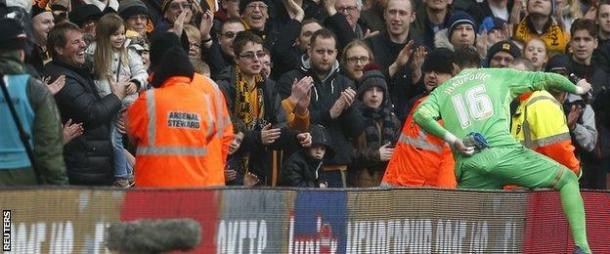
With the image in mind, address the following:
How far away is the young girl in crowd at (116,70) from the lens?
14133mm

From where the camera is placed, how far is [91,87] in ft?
45.3

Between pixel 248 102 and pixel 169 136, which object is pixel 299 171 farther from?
pixel 169 136

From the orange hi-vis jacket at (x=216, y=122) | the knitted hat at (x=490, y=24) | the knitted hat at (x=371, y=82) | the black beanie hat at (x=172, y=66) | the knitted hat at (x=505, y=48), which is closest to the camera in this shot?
the black beanie hat at (x=172, y=66)

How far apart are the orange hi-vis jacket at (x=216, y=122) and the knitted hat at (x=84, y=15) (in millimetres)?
3256

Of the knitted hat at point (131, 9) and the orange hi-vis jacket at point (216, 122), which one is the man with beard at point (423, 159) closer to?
the orange hi-vis jacket at point (216, 122)

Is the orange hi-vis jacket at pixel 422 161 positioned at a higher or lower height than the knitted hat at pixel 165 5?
lower

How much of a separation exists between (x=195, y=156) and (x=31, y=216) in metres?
1.96

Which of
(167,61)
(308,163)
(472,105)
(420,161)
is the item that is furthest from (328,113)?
(167,61)

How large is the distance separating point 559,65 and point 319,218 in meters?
7.06

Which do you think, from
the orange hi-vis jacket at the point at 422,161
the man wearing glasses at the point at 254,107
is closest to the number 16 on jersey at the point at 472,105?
the orange hi-vis jacket at the point at 422,161

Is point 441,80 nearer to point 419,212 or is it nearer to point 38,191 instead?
point 419,212

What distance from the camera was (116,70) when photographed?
47.3 feet

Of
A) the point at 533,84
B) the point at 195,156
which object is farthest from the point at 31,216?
the point at 533,84

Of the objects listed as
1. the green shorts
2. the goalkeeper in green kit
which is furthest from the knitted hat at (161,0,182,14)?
the green shorts
